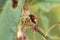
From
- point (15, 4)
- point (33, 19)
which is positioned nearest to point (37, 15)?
point (33, 19)

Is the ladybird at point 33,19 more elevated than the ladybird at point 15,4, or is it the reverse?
the ladybird at point 15,4

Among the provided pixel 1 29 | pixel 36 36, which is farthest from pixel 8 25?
pixel 36 36

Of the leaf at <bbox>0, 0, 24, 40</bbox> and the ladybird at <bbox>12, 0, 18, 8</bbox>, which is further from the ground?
the ladybird at <bbox>12, 0, 18, 8</bbox>

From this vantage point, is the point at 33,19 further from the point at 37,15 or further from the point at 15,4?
the point at 15,4

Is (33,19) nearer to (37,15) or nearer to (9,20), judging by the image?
(37,15)

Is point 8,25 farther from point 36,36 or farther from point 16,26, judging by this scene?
point 36,36

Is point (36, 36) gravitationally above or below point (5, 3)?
below

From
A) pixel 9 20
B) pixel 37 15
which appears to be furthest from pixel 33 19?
pixel 9 20

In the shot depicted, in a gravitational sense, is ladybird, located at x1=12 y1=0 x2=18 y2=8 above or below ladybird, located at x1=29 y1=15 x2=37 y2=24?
above
